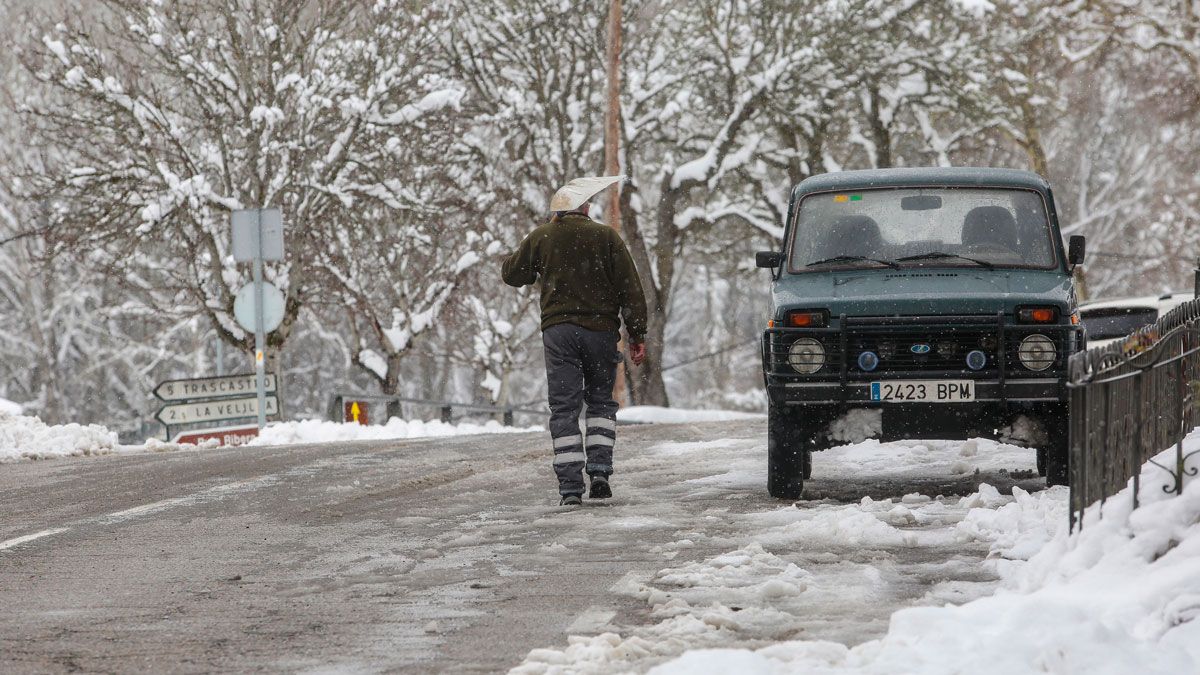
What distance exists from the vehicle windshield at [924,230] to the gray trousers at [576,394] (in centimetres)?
144

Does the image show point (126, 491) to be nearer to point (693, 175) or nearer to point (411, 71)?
point (411, 71)

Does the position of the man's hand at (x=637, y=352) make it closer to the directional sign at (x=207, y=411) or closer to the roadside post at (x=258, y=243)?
the directional sign at (x=207, y=411)

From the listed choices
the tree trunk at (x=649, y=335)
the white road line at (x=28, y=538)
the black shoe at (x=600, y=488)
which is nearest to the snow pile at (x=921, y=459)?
the black shoe at (x=600, y=488)

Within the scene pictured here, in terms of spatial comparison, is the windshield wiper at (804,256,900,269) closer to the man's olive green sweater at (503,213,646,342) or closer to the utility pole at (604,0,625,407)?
the man's olive green sweater at (503,213,646,342)

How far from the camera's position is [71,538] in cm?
856

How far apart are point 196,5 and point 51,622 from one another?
24.1 m

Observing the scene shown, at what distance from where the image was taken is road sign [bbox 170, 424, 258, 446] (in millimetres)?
21641

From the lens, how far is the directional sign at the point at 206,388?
22244 mm

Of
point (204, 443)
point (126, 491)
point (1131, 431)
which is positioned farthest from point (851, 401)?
point (204, 443)

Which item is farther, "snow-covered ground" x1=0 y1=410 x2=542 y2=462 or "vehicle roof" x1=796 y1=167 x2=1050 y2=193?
"snow-covered ground" x1=0 y1=410 x2=542 y2=462

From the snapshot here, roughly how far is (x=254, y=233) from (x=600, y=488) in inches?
583

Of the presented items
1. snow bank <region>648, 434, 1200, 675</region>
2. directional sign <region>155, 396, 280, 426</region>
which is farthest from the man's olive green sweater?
directional sign <region>155, 396, 280, 426</region>

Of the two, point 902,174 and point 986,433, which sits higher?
point 902,174

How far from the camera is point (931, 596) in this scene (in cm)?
613
